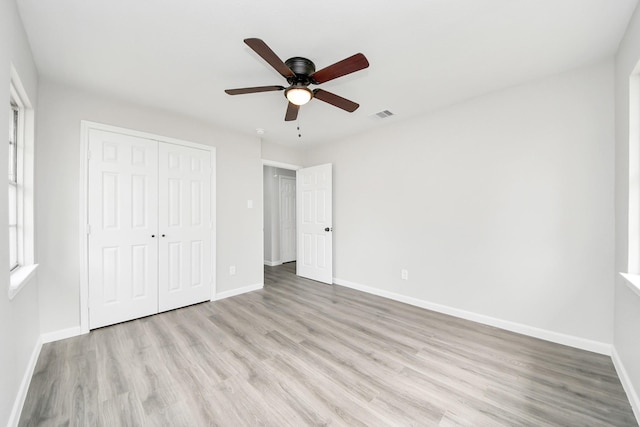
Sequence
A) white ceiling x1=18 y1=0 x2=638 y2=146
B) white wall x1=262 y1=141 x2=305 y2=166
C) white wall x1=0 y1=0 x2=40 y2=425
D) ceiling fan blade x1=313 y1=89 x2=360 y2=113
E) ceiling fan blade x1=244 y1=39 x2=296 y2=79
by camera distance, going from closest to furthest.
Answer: white wall x1=0 y1=0 x2=40 y2=425
ceiling fan blade x1=244 y1=39 x2=296 y2=79
white ceiling x1=18 y1=0 x2=638 y2=146
ceiling fan blade x1=313 y1=89 x2=360 y2=113
white wall x1=262 y1=141 x2=305 y2=166

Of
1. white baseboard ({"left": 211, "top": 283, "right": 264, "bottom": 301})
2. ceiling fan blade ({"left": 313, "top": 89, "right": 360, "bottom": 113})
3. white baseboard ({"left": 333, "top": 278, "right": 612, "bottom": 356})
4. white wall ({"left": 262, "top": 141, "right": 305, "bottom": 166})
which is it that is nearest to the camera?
ceiling fan blade ({"left": 313, "top": 89, "right": 360, "bottom": 113})

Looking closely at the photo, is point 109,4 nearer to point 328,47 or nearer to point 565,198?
point 328,47

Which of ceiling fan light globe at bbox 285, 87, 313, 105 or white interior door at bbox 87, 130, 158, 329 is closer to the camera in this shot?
ceiling fan light globe at bbox 285, 87, 313, 105

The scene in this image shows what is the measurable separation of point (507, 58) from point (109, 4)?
2.88m

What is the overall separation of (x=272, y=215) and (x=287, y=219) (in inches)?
16.5

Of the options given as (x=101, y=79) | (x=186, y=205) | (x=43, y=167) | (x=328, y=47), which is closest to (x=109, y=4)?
(x=101, y=79)

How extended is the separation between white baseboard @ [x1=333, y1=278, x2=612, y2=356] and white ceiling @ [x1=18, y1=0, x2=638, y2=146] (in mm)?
2381

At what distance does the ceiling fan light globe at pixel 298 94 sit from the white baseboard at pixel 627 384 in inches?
112

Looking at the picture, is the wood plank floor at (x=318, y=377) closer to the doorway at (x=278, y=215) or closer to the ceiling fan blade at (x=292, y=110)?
the ceiling fan blade at (x=292, y=110)

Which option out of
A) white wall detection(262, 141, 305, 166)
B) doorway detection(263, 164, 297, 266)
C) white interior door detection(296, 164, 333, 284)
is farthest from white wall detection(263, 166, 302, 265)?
white wall detection(262, 141, 305, 166)

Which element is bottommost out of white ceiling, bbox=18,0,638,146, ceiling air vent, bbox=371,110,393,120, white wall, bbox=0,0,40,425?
white wall, bbox=0,0,40,425

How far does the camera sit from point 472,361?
2068mm

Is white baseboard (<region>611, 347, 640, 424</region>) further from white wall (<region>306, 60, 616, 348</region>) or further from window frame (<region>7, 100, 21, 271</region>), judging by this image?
window frame (<region>7, 100, 21, 271</region>)

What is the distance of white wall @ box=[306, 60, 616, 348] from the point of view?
218 cm
